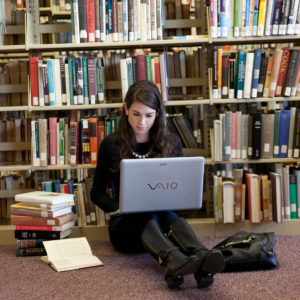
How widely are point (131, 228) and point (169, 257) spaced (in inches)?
22.5

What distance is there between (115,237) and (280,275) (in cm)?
88

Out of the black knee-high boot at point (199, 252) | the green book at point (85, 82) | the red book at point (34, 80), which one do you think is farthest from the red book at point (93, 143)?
the black knee-high boot at point (199, 252)

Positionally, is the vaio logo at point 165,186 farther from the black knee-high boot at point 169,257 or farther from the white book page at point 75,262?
the white book page at point 75,262

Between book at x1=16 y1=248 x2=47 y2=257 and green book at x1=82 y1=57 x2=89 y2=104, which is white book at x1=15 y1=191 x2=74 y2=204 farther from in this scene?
green book at x1=82 y1=57 x2=89 y2=104

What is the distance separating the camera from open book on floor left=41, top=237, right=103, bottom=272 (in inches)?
89.0

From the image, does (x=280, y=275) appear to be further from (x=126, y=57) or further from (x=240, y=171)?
(x=126, y=57)

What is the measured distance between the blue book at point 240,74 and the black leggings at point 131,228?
2.90ft

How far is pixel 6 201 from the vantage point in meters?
3.02

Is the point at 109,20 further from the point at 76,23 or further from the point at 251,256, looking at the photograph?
the point at 251,256

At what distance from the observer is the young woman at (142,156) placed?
2047 mm

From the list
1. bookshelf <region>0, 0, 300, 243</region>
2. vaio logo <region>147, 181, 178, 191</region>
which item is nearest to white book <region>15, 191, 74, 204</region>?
bookshelf <region>0, 0, 300, 243</region>

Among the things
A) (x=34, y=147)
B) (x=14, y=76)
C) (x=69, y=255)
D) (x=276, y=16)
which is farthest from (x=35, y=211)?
(x=276, y=16)

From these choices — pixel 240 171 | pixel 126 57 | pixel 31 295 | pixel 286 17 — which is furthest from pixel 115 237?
pixel 286 17

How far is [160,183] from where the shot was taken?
2.13 meters
